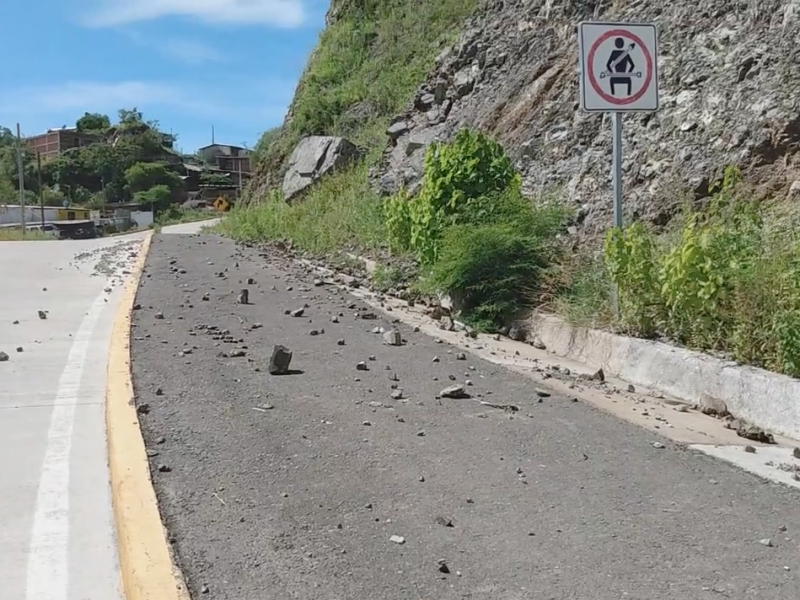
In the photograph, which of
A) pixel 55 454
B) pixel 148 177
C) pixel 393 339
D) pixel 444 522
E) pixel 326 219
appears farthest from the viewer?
pixel 148 177

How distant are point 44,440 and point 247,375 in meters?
1.79

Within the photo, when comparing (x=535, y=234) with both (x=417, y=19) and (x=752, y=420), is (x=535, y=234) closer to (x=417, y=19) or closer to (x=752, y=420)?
(x=752, y=420)

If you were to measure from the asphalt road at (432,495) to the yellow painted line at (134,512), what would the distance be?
79 mm

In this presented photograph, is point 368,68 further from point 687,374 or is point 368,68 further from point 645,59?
point 687,374

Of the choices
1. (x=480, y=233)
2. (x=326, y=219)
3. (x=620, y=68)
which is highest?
(x=620, y=68)

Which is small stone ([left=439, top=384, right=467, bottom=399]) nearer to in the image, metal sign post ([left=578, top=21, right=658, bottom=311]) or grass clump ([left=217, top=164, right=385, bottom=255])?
metal sign post ([left=578, top=21, right=658, bottom=311])

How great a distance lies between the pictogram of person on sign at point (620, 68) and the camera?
762 cm

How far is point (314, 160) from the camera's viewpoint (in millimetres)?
24844

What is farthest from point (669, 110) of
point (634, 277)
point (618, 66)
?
point (634, 277)

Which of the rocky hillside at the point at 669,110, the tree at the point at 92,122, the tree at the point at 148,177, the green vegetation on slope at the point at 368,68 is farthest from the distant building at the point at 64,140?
the rocky hillside at the point at 669,110

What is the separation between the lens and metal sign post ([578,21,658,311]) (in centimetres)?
755

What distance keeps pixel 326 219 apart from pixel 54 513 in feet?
49.3

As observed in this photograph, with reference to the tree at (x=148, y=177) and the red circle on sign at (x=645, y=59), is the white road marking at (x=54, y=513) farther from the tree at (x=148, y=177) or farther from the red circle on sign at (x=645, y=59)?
Result: the tree at (x=148, y=177)

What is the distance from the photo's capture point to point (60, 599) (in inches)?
140
